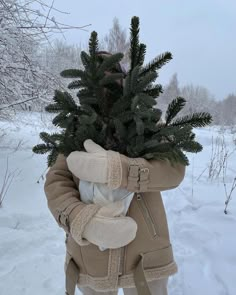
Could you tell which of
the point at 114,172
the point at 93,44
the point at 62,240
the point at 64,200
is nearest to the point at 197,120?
the point at 114,172

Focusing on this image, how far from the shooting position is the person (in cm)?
126

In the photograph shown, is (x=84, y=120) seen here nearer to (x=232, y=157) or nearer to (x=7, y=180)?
(x=7, y=180)

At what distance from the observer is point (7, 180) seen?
455cm

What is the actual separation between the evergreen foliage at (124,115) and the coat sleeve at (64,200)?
7cm

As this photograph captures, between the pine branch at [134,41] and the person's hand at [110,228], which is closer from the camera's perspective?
the person's hand at [110,228]

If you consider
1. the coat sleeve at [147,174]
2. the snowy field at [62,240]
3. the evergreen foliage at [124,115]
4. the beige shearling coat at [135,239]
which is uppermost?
the evergreen foliage at [124,115]

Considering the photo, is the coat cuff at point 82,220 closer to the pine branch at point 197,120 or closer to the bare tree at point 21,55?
the pine branch at point 197,120

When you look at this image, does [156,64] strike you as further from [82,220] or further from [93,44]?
[82,220]

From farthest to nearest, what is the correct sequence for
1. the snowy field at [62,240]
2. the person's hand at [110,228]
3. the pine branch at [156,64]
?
1. the snowy field at [62,240]
2. the pine branch at [156,64]
3. the person's hand at [110,228]

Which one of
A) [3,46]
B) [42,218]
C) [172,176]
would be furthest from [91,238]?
[3,46]

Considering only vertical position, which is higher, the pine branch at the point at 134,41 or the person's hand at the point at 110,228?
the pine branch at the point at 134,41

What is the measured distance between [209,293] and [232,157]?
6626 mm

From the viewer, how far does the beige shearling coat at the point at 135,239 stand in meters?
1.31

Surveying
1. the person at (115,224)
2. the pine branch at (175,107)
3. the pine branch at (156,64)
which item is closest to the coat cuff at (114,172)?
the person at (115,224)
